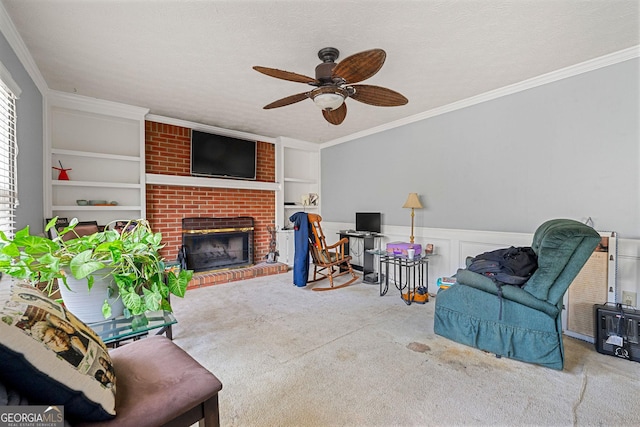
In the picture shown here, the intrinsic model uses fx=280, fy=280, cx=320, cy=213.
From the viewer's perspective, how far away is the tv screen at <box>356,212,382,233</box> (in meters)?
4.29

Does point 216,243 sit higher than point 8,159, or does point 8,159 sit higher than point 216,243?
point 8,159

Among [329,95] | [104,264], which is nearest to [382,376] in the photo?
[104,264]

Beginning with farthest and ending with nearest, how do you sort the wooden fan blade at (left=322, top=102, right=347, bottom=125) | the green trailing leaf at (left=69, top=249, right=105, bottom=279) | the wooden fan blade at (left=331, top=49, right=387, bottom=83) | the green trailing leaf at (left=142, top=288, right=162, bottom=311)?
1. the wooden fan blade at (left=322, top=102, right=347, bottom=125)
2. the wooden fan blade at (left=331, top=49, right=387, bottom=83)
3. the green trailing leaf at (left=142, top=288, right=162, bottom=311)
4. the green trailing leaf at (left=69, top=249, right=105, bottom=279)

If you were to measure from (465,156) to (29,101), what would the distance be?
14.6 ft

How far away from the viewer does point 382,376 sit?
72.3 inches

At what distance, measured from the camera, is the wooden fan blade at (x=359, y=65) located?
169cm

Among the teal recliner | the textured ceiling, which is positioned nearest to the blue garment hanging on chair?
the textured ceiling

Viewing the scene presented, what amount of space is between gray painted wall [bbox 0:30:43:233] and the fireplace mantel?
1127 millimetres

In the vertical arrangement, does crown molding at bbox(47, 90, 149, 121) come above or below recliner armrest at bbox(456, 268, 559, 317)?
above

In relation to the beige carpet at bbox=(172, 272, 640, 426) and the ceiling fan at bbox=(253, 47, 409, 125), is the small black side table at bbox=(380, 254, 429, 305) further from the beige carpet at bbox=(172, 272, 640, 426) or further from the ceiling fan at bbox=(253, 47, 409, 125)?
the ceiling fan at bbox=(253, 47, 409, 125)

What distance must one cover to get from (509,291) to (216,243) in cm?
391

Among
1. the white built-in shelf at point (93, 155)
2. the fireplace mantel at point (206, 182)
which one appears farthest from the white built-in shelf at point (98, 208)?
the white built-in shelf at point (93, 155)

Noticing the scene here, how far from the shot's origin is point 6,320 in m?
0.67

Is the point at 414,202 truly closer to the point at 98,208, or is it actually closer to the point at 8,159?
the point at 8,159
